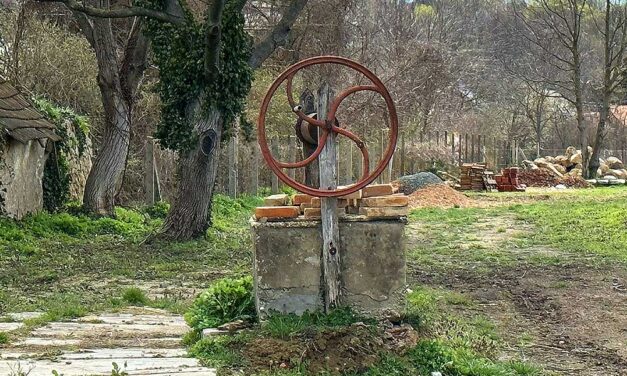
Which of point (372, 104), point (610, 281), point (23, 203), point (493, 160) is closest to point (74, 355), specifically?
point (610, 281)

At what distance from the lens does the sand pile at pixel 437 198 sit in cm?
2172

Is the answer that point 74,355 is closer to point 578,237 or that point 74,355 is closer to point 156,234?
point 156,234

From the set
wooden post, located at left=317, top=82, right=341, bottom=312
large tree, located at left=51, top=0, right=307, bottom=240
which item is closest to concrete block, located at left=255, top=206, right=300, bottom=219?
wooden post, located at left=317, top=82, right=341, bottom=312

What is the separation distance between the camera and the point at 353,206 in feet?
20.2

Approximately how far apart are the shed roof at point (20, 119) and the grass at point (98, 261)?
1.39 metres

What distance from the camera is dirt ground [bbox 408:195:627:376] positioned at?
20.8 ft

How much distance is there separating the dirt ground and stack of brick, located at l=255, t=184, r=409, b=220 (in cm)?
140

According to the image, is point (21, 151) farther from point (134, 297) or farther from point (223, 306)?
point (223, 306)

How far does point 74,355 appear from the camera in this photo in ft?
18.1

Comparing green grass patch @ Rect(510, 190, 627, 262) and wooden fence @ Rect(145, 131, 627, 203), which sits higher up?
wooden fence @ Rect(145, 131, 627, 203)

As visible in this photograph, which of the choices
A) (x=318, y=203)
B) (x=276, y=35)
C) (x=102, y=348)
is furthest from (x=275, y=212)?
(x=276, y=35)

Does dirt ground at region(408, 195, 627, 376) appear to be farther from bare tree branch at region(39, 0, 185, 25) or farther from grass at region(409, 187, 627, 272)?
bare tree branch at region(39, 0, 185, 25)

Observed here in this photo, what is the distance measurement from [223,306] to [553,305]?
363 cm

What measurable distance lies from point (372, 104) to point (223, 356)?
2542 centimetres
